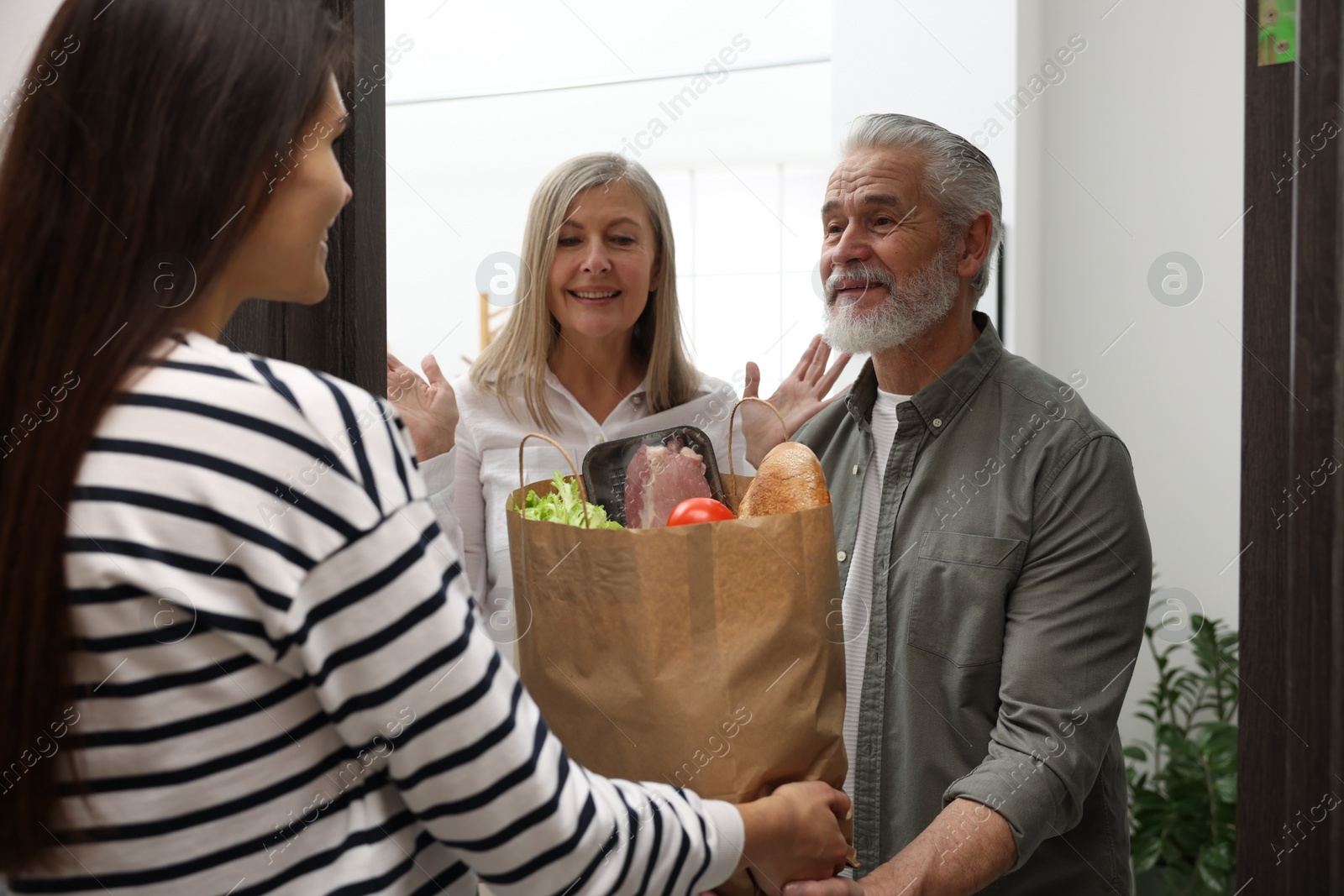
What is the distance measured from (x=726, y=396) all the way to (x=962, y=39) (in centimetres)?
159

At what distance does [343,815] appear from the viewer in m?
0.66

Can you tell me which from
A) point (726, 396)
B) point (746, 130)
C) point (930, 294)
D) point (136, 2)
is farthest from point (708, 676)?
point (746, 130)

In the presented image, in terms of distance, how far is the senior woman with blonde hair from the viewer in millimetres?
1847

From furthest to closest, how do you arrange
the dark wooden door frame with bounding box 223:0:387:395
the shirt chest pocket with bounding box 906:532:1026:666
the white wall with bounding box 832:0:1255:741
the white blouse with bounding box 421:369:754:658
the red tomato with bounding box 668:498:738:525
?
1. the white wall with bounding box 832:0:1255:741
2. the white blouse with bounding box 421:369:754:658
3. the shirt chest pocket with bounding box 906:532:1026:666
4. the dark wooden door frame with bounding box 223:0:387:395
5. the red tomato with bounding box 668:498:738:525

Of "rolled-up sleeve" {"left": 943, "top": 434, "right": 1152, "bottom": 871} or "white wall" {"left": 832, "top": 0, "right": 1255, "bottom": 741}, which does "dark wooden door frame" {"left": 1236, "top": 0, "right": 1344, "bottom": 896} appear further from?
"white wall" {"left": 832, "top": 0, "right": 1255, "bottom": 741}

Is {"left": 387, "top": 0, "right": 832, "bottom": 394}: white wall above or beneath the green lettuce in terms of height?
above

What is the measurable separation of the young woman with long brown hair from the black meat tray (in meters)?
0.47

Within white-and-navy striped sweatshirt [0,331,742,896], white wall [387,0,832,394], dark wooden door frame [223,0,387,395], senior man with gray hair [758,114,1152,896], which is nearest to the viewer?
white-and-navy striped sweatshirt [0,331,742,896]

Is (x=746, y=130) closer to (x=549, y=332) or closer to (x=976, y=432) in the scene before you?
(x=549, y=332)

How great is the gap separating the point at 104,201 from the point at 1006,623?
110cm

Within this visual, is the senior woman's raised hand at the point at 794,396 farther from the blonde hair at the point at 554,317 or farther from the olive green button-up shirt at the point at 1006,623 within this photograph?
the olive green button-up shirt at the point at 1006,623

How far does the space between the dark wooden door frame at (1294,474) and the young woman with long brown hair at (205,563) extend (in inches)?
23.0

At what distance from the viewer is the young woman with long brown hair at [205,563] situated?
1.93 feet

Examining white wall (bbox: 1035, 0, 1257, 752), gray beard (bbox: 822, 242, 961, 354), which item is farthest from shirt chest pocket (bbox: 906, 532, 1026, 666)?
white wall (bbox: 1035, 0, 1257, 752)
